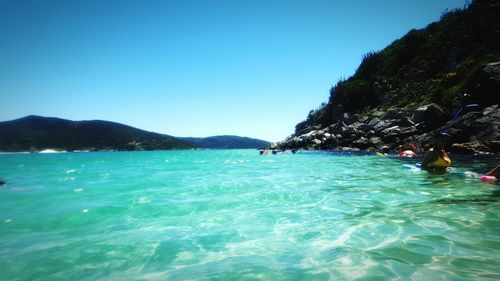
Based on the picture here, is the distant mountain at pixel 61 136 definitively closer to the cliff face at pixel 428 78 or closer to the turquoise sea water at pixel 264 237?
the cliff face at pixel 428 78

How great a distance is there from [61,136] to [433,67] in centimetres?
18365

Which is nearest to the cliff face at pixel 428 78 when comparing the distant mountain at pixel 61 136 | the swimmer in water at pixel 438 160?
the swimmer in water at pixel 438 160

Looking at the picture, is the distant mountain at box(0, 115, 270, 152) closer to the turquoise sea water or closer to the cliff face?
the cliff face

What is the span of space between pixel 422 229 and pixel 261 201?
5.22 metres

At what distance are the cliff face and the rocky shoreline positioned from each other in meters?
0.19

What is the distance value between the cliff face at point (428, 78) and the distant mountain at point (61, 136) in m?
133

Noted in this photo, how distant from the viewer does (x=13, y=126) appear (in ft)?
553

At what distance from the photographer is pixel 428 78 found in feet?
228

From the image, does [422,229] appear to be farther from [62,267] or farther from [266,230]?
[62,267]

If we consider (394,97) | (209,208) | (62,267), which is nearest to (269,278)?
(62,267)

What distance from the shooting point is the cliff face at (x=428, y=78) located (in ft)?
135

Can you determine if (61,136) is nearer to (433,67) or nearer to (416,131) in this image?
(433,67)

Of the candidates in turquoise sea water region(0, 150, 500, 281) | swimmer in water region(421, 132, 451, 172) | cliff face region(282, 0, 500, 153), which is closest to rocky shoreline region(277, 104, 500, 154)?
cliff face region(282, 0, 500, 153)

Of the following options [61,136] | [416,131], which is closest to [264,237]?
[416,131]
